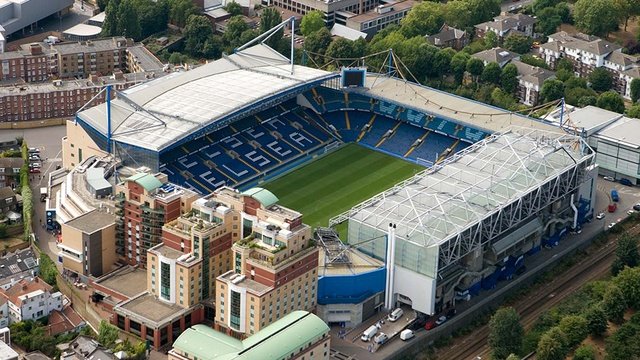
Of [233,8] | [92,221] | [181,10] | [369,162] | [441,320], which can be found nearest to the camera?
[441,320]

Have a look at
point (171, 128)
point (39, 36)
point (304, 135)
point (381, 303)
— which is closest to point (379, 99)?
point (304, 135)

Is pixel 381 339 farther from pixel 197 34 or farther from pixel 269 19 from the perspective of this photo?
pixel 197 34

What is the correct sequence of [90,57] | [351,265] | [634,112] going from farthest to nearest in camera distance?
1. [90,57]
2. [634,112]
3. [351,265]

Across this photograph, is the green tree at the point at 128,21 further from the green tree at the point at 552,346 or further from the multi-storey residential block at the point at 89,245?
the green tree at the point at 552,346

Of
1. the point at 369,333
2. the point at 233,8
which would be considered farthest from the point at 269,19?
the point at 369,333

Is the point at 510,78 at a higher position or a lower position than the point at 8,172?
higher

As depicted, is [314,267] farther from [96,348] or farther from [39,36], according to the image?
[39,36]

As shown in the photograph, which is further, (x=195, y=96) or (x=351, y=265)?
(x=195, y=96)
